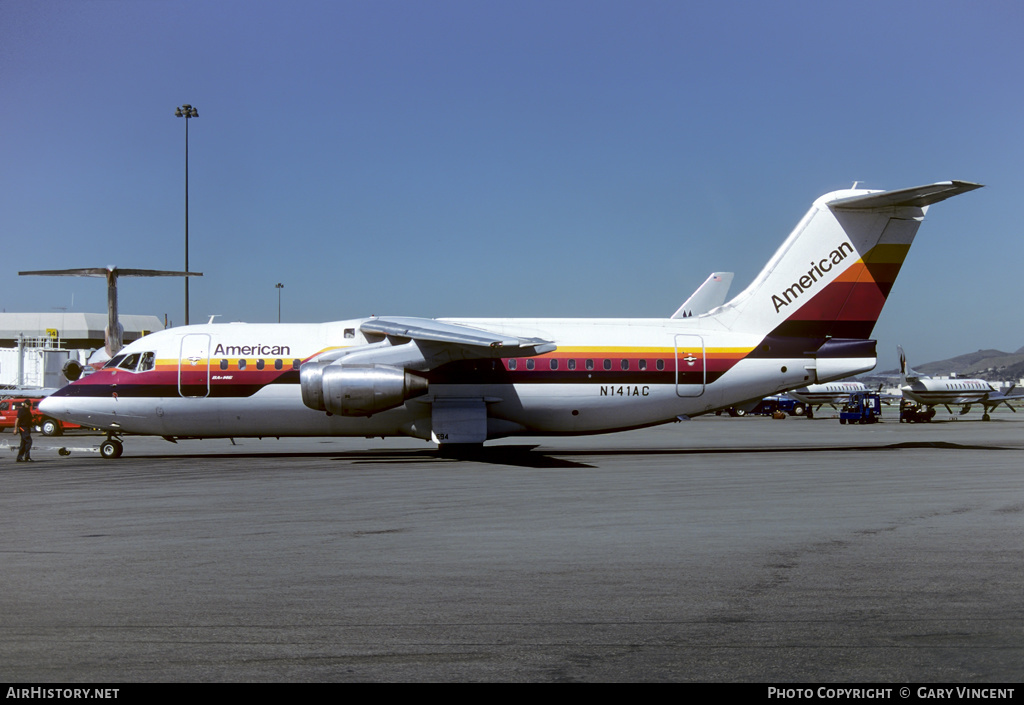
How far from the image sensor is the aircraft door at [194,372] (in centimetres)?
2386

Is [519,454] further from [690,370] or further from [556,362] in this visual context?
[690,370]

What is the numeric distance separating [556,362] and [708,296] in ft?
69.2

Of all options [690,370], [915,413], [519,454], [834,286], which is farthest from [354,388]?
[915,413]

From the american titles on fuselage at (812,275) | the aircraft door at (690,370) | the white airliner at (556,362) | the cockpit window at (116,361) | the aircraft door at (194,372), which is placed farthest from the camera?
the american titles on fuselage at (812,275)

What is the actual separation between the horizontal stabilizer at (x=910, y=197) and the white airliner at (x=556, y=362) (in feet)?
0.18

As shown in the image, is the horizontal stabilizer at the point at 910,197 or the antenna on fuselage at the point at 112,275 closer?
the horizontal stabilizer at the point at 910,197

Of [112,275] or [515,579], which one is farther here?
[112,275]

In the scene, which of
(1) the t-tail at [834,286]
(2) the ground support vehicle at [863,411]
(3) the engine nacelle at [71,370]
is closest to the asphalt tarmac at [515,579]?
(1) the t-tail at [834,286]

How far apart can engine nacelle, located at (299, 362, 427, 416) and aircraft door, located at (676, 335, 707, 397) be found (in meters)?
7.74

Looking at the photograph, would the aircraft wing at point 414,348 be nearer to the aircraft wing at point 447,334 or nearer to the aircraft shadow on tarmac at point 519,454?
the aircraft wing at point 447,334

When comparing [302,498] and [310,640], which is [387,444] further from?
[310,640]

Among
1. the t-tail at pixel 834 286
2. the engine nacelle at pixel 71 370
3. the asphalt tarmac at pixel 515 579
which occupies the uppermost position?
the t-tail at pixel 834 286

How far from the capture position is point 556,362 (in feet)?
79.2
